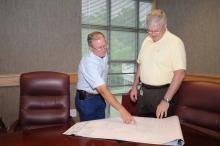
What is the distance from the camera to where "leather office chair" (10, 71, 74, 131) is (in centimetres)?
217

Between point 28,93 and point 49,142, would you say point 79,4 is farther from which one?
point 49,142

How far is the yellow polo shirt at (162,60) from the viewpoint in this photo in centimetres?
208

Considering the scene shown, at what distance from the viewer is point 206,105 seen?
5.90 ft

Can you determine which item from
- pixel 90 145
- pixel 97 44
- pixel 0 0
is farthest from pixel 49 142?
pixel 0 0

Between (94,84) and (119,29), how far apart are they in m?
2.67

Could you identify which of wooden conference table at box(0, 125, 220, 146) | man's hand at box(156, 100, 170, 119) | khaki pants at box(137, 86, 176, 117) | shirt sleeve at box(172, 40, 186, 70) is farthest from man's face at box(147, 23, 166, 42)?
wooden conference table at box(0, 125, 220, 146)

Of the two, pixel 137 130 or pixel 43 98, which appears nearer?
pixel 137 130

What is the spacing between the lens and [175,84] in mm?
2012

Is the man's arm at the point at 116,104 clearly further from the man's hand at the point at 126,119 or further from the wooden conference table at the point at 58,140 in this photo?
the wooden conference table at the point at 58,140

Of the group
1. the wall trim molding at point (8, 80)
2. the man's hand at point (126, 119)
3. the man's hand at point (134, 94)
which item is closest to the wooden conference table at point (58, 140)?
the man's hand at point (126, 119)

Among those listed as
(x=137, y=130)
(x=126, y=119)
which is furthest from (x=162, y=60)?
(x=137, y=130)

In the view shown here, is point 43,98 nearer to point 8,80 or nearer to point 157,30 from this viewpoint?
point 157,30

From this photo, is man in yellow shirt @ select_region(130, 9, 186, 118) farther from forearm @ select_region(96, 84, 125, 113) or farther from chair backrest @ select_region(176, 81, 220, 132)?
forearm @ select_region(96, 84, 125, 113)

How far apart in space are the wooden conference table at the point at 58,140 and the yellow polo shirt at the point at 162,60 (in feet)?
2.51
